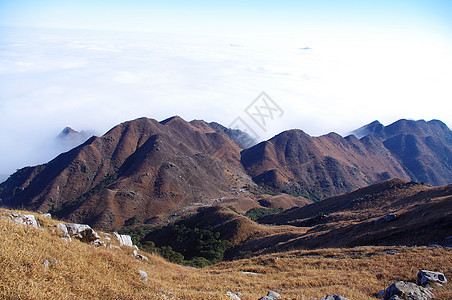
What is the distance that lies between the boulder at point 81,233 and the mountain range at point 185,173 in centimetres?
5828

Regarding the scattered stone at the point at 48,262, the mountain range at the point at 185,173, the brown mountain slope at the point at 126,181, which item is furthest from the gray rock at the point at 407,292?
the brown mountain slope at the point at 126,181

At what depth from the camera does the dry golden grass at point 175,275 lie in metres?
7.73

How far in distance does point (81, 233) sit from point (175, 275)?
217 inches

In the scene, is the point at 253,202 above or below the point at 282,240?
below

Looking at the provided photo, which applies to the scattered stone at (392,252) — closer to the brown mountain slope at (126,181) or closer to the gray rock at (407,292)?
the gray rock at (407,292)

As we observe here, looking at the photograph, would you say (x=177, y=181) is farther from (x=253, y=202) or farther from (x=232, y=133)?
(x=232, y=133)

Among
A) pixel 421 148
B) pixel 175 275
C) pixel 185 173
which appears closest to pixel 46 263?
pixel 175 275

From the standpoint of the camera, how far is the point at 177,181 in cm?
8844

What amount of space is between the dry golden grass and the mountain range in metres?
60.5

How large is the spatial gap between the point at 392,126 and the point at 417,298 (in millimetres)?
215023

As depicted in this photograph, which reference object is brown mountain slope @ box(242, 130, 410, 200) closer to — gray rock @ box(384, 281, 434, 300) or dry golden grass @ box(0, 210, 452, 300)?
dry golden grass @ box(0, 210, 452, 300)

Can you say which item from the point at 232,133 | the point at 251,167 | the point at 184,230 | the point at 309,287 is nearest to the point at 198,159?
the point at 251,167

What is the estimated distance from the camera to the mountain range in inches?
3108

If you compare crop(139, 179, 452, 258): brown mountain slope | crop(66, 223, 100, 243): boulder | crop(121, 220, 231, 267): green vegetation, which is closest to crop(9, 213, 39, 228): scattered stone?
crop(66, 223, 100, 243): boulder
